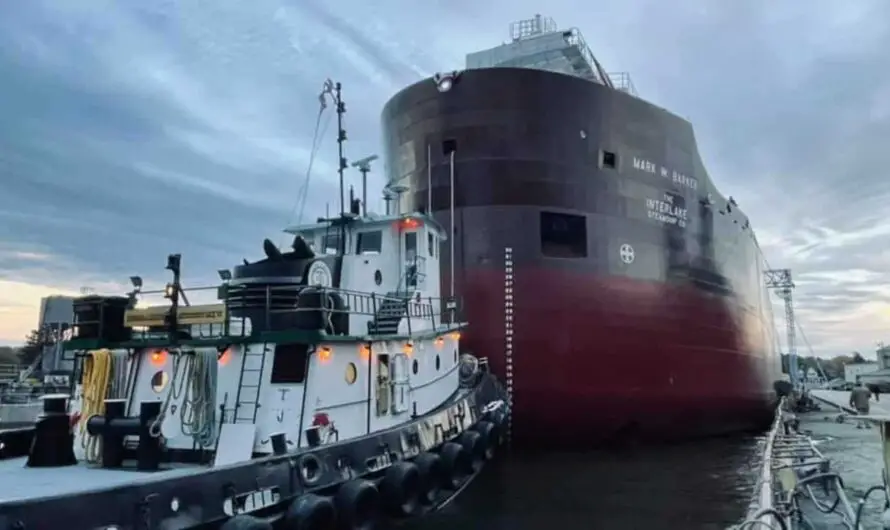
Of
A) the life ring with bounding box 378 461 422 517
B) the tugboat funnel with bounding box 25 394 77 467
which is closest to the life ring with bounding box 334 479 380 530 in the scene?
the life ring with bounding box 378 461 422 517

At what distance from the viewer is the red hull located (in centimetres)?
1312

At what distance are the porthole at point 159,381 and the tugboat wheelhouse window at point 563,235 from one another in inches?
323

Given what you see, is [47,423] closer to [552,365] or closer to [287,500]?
[287,500]

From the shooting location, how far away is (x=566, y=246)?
14.1 m

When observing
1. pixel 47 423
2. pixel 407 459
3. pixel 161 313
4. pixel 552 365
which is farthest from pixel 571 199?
pixel 47 423

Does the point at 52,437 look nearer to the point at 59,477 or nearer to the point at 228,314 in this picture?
the point at 59,477

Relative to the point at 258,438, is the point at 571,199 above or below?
above

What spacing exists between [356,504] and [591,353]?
7.93m

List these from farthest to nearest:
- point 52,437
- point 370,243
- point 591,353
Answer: point 591,353 < point 370,243 < point 52,437

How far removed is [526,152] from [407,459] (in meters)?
7.73

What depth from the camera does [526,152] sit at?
45.6 feet

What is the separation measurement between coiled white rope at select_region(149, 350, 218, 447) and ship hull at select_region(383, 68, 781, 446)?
6.81m

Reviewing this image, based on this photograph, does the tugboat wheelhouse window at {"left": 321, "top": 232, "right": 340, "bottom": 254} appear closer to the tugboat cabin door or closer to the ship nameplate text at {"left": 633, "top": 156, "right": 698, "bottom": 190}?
the tugboat cabin door

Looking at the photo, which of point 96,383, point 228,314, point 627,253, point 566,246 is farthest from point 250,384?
point 627,253
